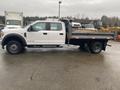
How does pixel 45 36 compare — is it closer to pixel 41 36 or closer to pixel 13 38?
pixel 41 36

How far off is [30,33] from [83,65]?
12.3 feet

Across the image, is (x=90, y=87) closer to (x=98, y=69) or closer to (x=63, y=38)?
(x=98, y=69)

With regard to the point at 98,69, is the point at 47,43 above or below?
above

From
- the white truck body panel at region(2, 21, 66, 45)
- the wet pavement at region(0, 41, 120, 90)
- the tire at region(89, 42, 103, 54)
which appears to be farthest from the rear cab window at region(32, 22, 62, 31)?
the wet pavement at region(0, 41, 120, 90)

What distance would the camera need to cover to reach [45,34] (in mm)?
10961

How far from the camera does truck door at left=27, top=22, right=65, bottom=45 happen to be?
35.7 feet

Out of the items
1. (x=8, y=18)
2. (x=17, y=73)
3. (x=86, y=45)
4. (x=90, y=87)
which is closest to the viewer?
(x=90, y=87)

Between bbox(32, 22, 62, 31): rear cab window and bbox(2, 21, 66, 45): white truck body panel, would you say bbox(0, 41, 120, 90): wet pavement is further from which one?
bbox(32, 22, 62, 31): rear cab window

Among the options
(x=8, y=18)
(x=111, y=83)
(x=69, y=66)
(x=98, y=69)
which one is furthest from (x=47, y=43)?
(x=8, y=18)

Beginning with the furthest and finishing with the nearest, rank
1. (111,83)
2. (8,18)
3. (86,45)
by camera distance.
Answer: (8,18), (86,45), (111,83)

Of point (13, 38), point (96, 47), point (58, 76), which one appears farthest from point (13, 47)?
point (58, 76)

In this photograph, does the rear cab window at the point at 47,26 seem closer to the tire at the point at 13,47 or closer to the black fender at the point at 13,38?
the black fender at the point at 13,38

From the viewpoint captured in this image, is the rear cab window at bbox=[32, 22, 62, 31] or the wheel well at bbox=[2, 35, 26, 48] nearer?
the wheel well at bbox=[2, 35, 26, 48]

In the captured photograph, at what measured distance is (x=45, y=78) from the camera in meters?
6.34
